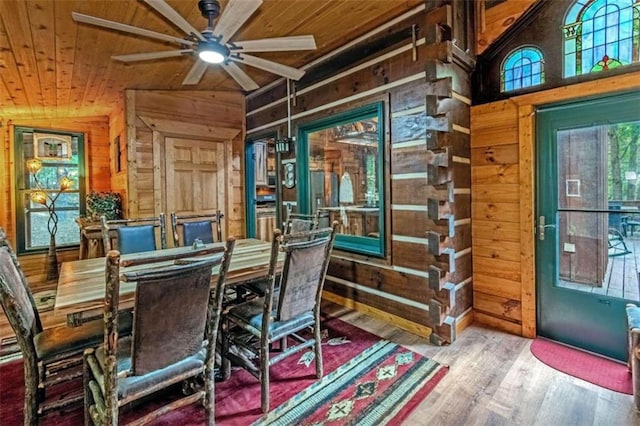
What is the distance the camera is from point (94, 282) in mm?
1908

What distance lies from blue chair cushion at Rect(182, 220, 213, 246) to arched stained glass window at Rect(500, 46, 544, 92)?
10.4ft

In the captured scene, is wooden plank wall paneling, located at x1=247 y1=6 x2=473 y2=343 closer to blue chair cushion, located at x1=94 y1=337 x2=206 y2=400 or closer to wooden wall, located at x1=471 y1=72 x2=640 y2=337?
wooden wall, located at x1=471 y1=72 x2=640 y2=337

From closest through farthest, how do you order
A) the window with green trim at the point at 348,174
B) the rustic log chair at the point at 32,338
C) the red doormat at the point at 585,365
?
the rustic log chair at the point at 32,338, the red doormat at the point at 585,365, the window with green trim at the point at 348,174

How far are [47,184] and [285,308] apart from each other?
5.32 meters

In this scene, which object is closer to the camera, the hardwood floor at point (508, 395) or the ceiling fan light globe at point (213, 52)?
the hardwood floor at point (508, 395)

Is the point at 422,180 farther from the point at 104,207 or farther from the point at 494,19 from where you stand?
the point at 104,207

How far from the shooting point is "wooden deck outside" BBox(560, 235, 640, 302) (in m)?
2.32

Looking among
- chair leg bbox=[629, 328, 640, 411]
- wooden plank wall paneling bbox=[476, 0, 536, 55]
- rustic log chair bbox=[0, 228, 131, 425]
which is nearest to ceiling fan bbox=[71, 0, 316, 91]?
rustic log chair bbox=[0, 228, 131, 425]

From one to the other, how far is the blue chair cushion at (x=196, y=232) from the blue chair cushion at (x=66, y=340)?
4.33ft

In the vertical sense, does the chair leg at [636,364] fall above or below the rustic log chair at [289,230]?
below

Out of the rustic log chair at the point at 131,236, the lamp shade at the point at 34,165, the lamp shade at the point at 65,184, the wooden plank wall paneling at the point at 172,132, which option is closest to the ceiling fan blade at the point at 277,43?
the rustic log chair at the point at 131,236

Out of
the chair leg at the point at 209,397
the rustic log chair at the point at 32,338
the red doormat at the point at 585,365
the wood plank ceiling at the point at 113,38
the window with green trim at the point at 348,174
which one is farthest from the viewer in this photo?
the window with green trim at the point at 348,174

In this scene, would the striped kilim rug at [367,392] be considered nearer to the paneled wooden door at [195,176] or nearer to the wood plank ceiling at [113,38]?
the wood plank ceiling at [113,38]

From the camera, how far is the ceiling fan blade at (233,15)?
1.86 m
